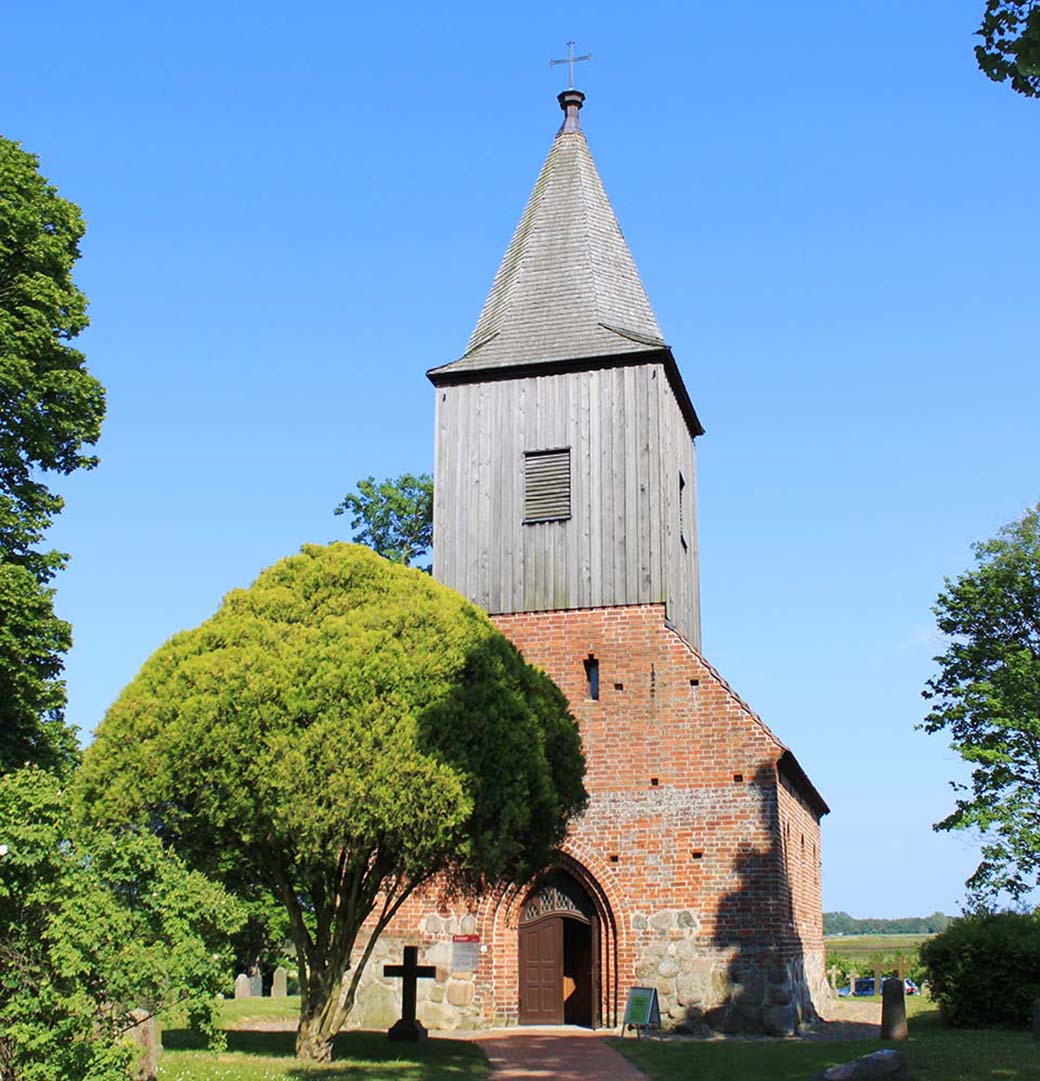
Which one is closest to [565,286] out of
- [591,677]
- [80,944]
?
[591,677]

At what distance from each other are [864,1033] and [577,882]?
201 inches

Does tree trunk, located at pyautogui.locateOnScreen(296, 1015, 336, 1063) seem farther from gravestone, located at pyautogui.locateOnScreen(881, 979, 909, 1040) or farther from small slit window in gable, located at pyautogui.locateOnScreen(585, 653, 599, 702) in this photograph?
gravestone, located at pyautogui.locateOnScreen(881, 979, 909, 1040)

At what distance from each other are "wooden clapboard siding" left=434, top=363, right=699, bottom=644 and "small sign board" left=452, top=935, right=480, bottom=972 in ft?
18.8

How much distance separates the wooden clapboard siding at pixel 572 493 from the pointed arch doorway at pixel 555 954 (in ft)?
16.1

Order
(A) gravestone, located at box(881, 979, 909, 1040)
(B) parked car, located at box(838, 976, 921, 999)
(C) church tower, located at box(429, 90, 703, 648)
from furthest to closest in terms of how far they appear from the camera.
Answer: (B) parked car, located at box(838, 976, 921, 999) → (C) church tower, located at box(429, 90, 703, 648) → (A) gravestone, located at box(881, 979, 909, 1040)

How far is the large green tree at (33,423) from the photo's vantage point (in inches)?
805

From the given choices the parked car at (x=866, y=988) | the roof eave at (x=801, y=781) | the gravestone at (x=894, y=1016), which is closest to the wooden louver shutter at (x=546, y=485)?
the roof eave at (x=801, y=781)

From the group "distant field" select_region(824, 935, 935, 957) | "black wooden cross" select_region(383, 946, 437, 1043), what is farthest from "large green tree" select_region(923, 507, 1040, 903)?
"black wooden cross" select_region(383, 946, 437, 1043)

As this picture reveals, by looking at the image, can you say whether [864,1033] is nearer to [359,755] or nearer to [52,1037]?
[359,755]

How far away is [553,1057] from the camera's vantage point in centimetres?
1603

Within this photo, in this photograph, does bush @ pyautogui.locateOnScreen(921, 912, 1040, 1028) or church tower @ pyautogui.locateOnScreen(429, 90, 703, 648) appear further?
church tower @ pyautogui.locateOnScreen(429, 90, 703, 648)

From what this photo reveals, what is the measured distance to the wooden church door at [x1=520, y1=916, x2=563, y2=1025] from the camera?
792 inches

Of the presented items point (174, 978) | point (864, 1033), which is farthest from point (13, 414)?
point (864, 1033)

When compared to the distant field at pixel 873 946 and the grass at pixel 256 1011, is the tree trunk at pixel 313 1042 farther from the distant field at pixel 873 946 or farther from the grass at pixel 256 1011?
the distant field at pixel 873 946
